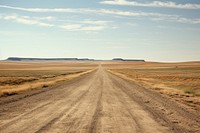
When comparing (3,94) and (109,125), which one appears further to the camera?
(3,94)

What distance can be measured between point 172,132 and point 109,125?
7.68ft

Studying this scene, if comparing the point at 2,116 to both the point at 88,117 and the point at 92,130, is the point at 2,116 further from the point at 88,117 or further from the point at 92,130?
the point at 92,130

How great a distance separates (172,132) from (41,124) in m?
4.67

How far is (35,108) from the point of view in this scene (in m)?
16.3

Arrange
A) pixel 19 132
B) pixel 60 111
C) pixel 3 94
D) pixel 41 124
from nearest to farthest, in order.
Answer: pixel 19 132
pixel 41 124
pixel 60 111
pixel 3 94

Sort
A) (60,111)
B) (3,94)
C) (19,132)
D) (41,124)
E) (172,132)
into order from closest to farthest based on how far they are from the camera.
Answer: (19,132) → (172,132) → (41,124) → (60,111) → (3,94)

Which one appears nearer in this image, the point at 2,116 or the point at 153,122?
the point at 153,122

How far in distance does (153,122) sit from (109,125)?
1.97 metres

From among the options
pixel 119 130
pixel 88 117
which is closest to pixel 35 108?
pixel 88 117

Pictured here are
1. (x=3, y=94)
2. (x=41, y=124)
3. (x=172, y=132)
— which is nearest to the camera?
(x=172, y=132)

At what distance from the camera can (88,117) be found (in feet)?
44.3

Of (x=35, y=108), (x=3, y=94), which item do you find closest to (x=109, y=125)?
(x=35, y=108)

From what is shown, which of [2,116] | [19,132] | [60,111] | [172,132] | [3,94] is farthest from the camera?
[3,94]

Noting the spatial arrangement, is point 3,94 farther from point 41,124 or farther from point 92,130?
point 92,130
